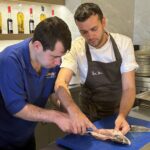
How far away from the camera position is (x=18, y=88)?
3.52ft

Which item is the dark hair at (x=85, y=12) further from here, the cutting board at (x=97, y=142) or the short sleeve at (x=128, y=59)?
the cutting board at (x=97, y=142)

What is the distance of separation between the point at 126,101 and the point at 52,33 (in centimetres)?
64

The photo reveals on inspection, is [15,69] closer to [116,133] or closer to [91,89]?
[116,133]

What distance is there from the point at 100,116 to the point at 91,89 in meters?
0.18

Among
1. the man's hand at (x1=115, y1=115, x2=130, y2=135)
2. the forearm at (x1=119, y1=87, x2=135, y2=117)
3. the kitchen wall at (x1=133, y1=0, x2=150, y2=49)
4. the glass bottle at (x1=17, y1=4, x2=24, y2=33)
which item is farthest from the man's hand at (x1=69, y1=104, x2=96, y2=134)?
the kitchen wall at (x1=133, y1=0, x2=150, y2=49)

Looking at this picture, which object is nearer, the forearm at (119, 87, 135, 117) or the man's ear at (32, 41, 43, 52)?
the man's ear at (32, 41, 43, 52)

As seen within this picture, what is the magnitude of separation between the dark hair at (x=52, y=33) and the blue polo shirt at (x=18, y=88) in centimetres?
14

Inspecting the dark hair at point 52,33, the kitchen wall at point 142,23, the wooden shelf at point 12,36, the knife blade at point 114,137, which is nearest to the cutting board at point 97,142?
the knife blade at point 114,137

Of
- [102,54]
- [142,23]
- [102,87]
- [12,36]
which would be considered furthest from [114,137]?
[142,23]

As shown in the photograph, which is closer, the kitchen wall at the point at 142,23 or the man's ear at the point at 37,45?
the man's ear at the point at 37,45

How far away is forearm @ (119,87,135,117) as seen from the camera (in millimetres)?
1377

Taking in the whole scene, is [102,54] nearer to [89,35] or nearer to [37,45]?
[89,35]

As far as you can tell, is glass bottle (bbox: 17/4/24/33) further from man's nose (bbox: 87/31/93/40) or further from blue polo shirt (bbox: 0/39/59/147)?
blue polo shirt (bbox: 0/39/59/147)

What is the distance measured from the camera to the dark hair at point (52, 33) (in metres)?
1.03
